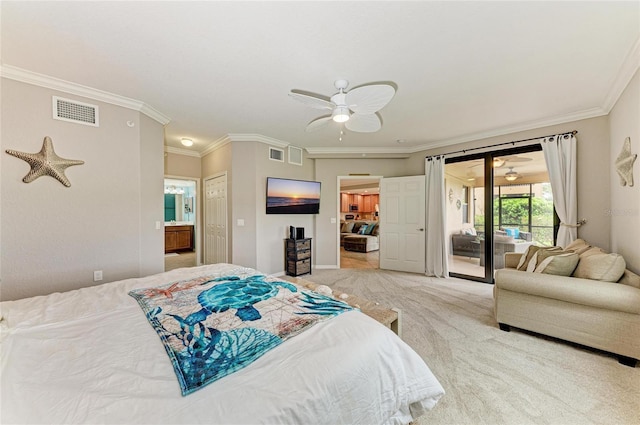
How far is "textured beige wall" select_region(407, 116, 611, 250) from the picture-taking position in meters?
3.11

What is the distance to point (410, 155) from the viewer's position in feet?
17.0

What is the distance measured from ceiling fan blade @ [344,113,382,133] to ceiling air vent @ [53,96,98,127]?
284cm

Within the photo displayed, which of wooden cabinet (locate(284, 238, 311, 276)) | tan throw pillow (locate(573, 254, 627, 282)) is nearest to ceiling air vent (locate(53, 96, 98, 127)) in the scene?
wooden cabinet (locate(284, 238, 311, 276))

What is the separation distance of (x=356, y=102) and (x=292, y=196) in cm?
283

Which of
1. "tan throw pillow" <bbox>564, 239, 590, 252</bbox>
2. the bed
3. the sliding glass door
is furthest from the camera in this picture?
the sliding glass door

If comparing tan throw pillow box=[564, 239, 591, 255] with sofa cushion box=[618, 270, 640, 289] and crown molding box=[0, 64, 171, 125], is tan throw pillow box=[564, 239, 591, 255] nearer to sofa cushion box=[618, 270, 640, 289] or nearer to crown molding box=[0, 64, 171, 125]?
sofa cushion box=[618, 270, 640, 289]

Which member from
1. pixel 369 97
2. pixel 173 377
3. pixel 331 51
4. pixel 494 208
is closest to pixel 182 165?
pixel 331 51

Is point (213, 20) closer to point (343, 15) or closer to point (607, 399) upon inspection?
point (343, 15)

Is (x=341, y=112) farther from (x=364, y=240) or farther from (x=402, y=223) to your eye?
(x=364, y=240)

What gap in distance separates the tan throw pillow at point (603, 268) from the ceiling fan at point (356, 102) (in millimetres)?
2387

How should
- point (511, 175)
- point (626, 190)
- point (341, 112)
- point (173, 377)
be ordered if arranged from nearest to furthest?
point (173, 377)
point (341, 112)
point (626, 190)
point (511, 175)

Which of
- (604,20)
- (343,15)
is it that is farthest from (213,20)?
(604,20)

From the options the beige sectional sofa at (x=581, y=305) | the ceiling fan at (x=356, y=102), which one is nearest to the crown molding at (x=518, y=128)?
the beige sectional sofa at (x=581, y=305)

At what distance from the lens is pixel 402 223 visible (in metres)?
5.06
